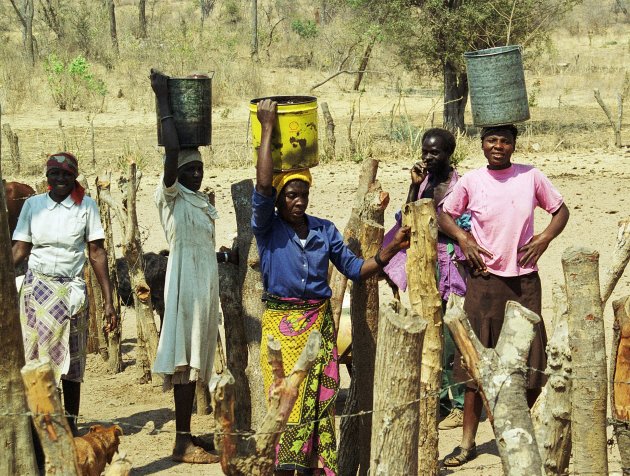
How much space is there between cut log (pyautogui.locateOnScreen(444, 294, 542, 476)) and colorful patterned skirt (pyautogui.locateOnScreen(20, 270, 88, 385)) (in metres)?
2.51

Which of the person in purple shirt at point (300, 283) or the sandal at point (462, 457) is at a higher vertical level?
the person in purple shirt at point (300, 283)

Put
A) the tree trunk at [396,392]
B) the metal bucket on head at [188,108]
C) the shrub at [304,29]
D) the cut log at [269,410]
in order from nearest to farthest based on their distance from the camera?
the cut log at [269,410]
the tree trunk at [396,392]
the metal bucket on head at [188,108]
the shrub at [304,29]

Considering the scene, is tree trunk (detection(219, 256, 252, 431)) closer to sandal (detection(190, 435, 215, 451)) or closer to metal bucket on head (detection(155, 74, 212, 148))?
sandal (detection(190, 435, 215, 451))

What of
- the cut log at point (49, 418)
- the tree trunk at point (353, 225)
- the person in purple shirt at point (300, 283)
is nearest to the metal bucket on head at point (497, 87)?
the tree trunk at point (353, 225)

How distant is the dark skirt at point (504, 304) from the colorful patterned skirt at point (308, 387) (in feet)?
3.00

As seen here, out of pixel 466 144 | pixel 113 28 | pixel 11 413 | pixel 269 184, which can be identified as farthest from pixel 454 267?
pixel 113 28

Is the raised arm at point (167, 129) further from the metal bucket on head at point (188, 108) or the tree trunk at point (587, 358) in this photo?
the tree trunk at point (587, 358)

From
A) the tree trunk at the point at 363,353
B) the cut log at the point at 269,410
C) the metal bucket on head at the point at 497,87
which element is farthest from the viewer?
the metal bucket on head at the point at 497,87

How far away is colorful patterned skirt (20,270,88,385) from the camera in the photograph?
523 cm

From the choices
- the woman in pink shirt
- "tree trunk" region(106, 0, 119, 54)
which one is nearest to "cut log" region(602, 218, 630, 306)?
the woman in pink shirt

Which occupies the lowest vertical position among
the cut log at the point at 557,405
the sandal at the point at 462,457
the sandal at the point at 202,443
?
the sandal at the point at 462,457

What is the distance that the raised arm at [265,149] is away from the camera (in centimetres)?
423

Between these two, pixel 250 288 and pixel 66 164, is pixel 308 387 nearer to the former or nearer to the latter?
pixel 250 288

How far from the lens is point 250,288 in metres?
5.29
